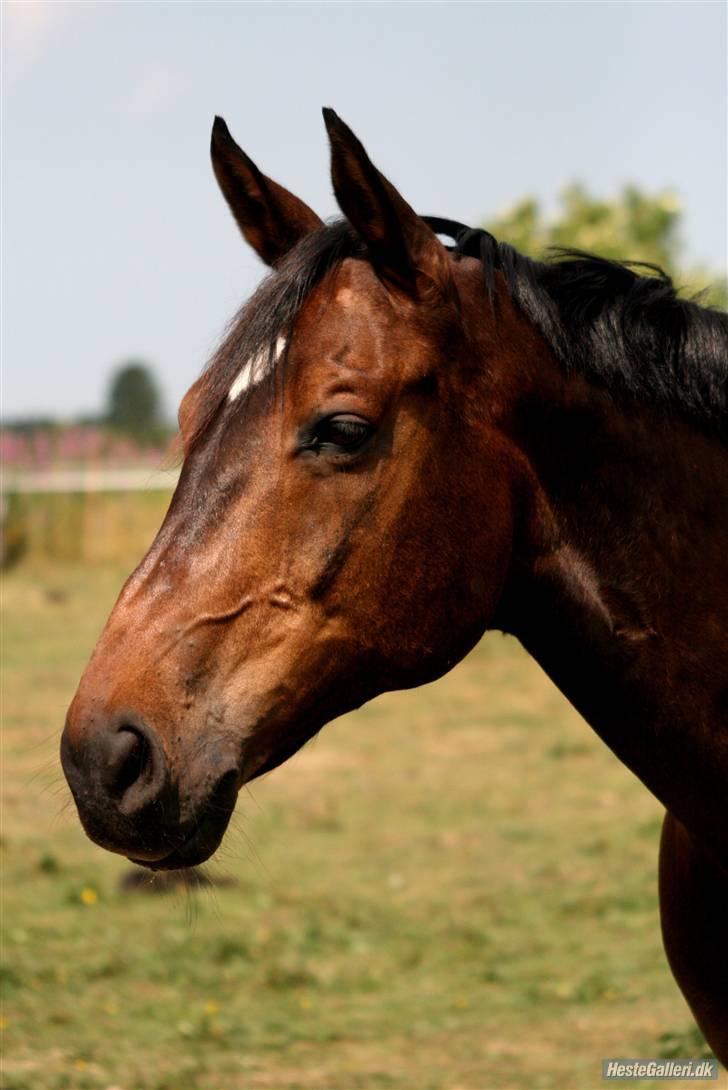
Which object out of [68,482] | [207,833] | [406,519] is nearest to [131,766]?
[207,833]

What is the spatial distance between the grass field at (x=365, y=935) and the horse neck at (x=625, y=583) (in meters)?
0.81

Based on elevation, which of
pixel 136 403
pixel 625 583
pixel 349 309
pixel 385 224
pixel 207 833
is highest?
pixel 385 224

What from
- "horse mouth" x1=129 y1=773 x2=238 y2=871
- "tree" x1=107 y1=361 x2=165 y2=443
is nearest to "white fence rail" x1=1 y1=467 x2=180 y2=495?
"tree" x1=107 y1=361 x2=165 y2=443

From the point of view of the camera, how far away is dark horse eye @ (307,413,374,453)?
8.63 ft

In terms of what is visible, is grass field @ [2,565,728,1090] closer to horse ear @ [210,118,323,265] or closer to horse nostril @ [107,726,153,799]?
horse nostril @ [107,726,153,799]

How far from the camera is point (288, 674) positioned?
259 centimetres

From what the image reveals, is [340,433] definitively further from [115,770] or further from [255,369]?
[115,770]

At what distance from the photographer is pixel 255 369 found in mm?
2688

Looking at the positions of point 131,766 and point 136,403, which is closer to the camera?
point 131,766

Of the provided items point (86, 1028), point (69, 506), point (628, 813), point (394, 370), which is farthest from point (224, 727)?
point (69, 506)

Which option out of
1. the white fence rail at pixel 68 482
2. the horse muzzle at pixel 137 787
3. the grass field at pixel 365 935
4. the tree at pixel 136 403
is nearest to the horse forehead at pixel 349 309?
the horse muzzle at pixel 137 787

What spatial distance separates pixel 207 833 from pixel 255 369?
881 mm

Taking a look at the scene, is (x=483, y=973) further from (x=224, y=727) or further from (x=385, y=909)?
(x=224, y=727)

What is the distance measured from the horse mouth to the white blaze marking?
0.74m
